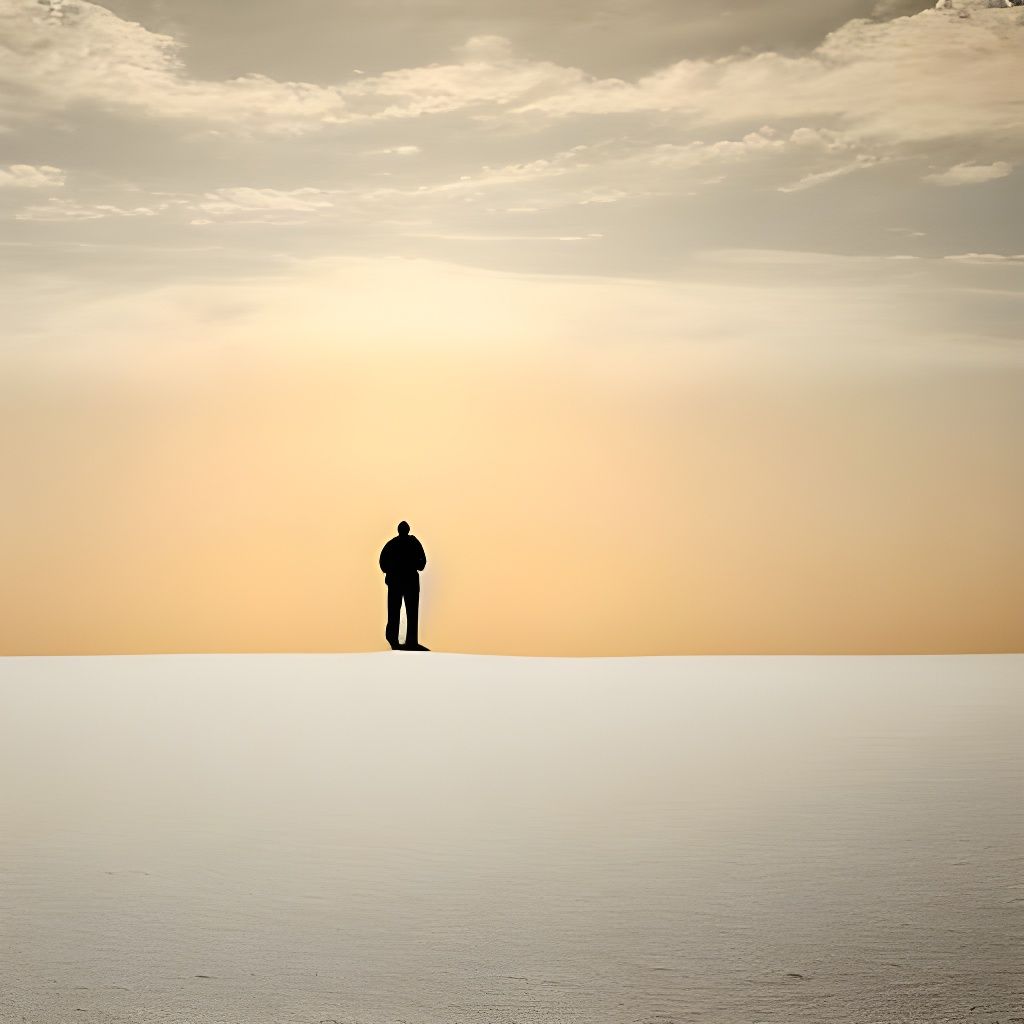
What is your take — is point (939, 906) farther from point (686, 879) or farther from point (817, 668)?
point (817, 668)

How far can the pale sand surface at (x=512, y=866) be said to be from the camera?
3551mm

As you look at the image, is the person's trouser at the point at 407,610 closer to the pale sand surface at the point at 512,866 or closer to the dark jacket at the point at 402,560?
the dark jacket at the point at 402,560

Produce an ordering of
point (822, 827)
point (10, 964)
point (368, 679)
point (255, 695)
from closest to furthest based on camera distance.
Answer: point (10, 964)
point (822, 827)
point (255, 695)
point (368, 679)

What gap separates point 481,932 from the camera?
4113mm

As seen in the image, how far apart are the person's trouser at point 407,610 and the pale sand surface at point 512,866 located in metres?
8.64

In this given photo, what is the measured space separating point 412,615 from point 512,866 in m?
14.4

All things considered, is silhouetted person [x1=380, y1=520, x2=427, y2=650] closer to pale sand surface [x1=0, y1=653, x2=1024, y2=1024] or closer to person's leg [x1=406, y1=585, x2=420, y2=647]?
person's leg [x1=406, y1=585, x2=420, y2=647]

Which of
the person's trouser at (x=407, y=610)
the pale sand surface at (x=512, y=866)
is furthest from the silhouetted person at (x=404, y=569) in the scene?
the pale sand surface at (x=512, y=866)

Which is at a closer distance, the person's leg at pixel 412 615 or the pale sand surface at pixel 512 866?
the pale sand surface at pixel 512 866

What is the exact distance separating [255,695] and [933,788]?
21.9 feet

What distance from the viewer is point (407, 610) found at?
63.9ft

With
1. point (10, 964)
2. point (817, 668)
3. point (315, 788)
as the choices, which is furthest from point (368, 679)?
point (10, 964)

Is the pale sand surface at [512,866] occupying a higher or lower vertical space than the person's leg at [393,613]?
lower

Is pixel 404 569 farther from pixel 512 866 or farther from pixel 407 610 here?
pixel 512 866
